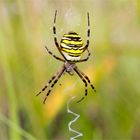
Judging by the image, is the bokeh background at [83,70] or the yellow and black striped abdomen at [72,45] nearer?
the yellow and black striped abdomen at [72,45]

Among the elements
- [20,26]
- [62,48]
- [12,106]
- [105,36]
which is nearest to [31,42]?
[20,26]

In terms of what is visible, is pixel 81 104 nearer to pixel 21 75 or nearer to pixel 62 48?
pixel 21 75

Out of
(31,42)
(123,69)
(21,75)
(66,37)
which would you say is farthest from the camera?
(123,69)

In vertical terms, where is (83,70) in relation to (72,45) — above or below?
below

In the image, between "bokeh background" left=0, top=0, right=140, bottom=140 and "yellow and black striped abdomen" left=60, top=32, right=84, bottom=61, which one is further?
"bokeh background" left=0, top=0, right=140, bottom=140
